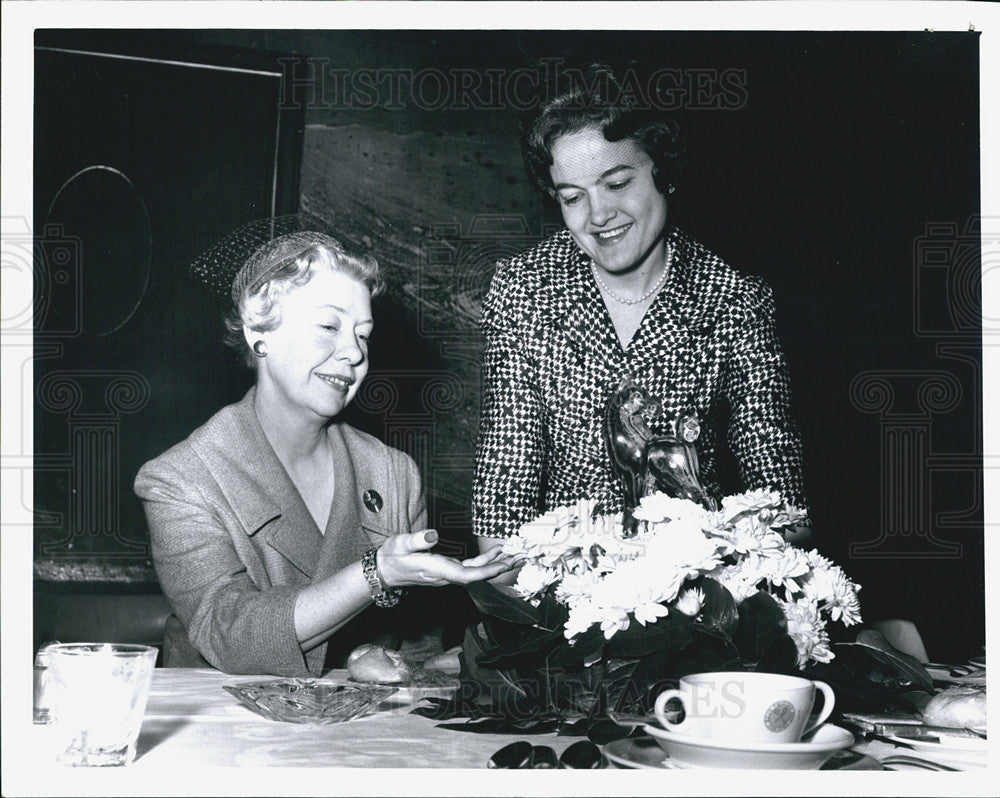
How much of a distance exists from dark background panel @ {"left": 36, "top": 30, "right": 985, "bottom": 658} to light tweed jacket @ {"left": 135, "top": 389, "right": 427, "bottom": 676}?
0.05m

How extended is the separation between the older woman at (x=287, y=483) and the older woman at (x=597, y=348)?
0.67 feet

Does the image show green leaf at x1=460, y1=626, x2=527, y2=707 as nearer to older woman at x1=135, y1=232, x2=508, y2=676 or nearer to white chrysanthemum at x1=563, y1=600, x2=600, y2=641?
white chrysanthemum at x1=563, y1=600, x2=600, y2=641

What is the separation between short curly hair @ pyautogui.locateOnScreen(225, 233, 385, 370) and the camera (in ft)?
6.77

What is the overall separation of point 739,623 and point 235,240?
113cm

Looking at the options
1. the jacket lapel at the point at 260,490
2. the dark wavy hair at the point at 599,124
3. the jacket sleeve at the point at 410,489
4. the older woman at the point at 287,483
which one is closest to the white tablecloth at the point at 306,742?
the older woman at the point at 287,483

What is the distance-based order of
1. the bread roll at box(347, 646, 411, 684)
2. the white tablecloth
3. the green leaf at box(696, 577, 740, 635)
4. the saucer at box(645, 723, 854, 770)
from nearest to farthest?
the saucer at box(645, 723, 854, 770) < the white tablecloth < the green leaf at box(696, 577, 740, 635) < the bread roll at box(347, 646, 411, 684)

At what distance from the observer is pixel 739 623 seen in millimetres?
1445

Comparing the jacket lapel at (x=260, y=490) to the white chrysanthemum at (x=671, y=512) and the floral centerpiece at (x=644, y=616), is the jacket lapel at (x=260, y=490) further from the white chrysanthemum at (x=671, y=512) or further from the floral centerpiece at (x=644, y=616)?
the white chrysanthemum at (x=671, y=512)

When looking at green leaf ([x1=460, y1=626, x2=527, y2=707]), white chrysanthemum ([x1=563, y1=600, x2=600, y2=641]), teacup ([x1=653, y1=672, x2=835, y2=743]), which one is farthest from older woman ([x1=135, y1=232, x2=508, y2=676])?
teacup ([x1=653, y1=672, x2=835, y2=743])

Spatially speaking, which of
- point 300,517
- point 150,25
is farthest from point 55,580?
point 150,25

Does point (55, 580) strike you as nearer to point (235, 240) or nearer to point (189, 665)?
point (189, 665)

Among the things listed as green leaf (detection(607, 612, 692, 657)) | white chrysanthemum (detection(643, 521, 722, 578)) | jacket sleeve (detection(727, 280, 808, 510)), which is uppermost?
jacket sleeve (detection(727, 280, 808, 510))

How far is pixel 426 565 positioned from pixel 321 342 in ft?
1.89

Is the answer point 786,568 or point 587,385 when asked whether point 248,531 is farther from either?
point 786,568
